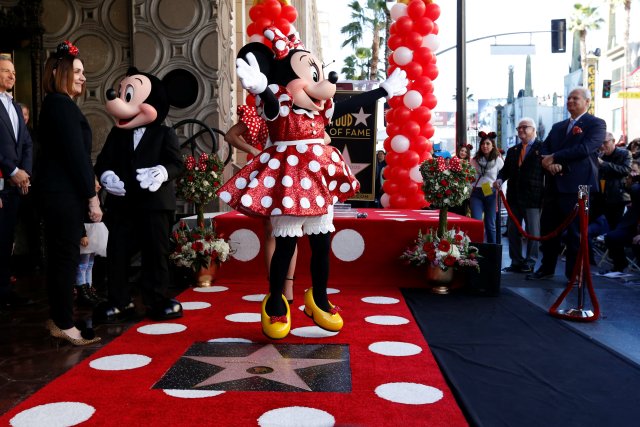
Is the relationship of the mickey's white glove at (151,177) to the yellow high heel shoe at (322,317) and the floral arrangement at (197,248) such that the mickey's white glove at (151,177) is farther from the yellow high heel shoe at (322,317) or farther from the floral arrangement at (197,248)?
the floral arrangement at (197,248)

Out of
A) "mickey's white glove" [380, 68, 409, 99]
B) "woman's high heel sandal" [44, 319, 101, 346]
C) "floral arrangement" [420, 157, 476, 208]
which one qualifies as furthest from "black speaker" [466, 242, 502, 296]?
"woman's high heel sandal" [44, 319, 101, 346]

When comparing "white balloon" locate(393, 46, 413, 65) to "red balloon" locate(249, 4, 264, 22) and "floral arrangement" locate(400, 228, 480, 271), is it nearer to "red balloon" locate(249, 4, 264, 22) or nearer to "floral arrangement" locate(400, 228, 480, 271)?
"red balloon" locate(249, 4, 264, 22)

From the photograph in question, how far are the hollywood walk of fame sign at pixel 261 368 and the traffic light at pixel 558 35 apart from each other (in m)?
14.8

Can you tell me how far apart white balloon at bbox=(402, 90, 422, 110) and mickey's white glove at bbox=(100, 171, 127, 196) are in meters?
5.32

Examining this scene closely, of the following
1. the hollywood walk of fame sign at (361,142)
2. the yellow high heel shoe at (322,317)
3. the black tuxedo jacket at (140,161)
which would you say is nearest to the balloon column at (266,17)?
the hollywood walk of fame sign at (361,142)

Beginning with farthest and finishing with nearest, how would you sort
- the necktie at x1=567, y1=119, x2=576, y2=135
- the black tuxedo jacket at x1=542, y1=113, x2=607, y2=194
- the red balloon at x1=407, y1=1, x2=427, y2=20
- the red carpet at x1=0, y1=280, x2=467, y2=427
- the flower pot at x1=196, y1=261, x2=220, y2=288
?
the red balloon at x1=407, y1=1, x2=427, y2=20 < the necktie at x1=567, y1=119, x2=576, y2=135 < the black tuxedo jacket at x1=542, y1=113, x2=607, y2=194 < the flower pot at x1=196, y1=261, x2=220, y2=288 < the red carpet at x1=0, y1=280, x2=467, y2=427

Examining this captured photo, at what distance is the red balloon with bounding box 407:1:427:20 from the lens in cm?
798

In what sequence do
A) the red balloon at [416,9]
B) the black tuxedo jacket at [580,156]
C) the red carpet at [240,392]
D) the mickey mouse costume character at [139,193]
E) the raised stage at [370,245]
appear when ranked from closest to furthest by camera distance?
1. the red carpet at [240,392]
2. the mickey mouse costume character at [139,193]
3. the raised stage at [370,245]
4. the black tuxedo jacket at [580,156]
5. the red balloon at [416,9]

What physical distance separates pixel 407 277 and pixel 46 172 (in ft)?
9.64

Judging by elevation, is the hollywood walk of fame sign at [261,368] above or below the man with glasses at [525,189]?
below

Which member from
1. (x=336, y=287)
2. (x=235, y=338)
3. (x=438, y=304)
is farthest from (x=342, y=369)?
(x=336, y=287)

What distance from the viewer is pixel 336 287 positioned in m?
4.86

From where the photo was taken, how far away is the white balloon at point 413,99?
803cm

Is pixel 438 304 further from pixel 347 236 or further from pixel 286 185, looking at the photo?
pixel 286 185
